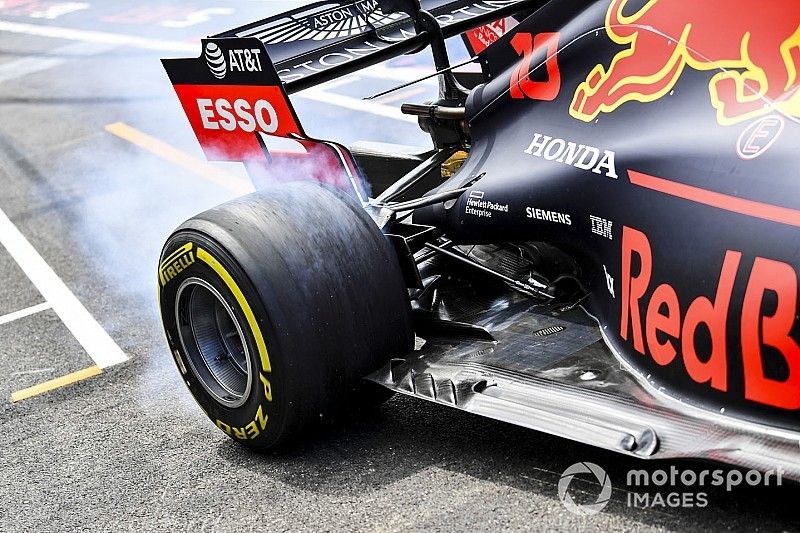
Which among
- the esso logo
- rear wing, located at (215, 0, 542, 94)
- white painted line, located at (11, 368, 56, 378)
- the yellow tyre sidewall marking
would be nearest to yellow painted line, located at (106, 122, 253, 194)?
white painted line, located at (11, 368, 56, 378)

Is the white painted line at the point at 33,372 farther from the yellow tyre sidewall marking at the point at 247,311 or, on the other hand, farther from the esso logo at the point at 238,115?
the yellow tyre sidewall marking at the point at 247,311

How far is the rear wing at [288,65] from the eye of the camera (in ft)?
13.7

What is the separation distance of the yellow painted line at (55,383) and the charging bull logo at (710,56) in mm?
2416

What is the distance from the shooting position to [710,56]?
334cm

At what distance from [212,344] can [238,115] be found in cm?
89

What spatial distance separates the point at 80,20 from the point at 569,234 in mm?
13378

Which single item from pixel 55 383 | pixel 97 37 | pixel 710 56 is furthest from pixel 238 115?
pixel 97 37

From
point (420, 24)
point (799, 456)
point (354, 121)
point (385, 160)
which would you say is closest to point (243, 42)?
point (420, 24)

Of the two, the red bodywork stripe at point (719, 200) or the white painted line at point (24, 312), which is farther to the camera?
the white painted line at point (24, 312)

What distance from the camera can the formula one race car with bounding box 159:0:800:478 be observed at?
306cm

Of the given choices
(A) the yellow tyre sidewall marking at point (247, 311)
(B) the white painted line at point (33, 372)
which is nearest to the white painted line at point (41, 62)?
(B) the white painted line at point (33, 372)

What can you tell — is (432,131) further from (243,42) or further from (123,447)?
(123,447)

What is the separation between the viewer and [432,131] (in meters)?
4.91

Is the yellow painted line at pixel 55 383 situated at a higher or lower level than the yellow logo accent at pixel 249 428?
lower
